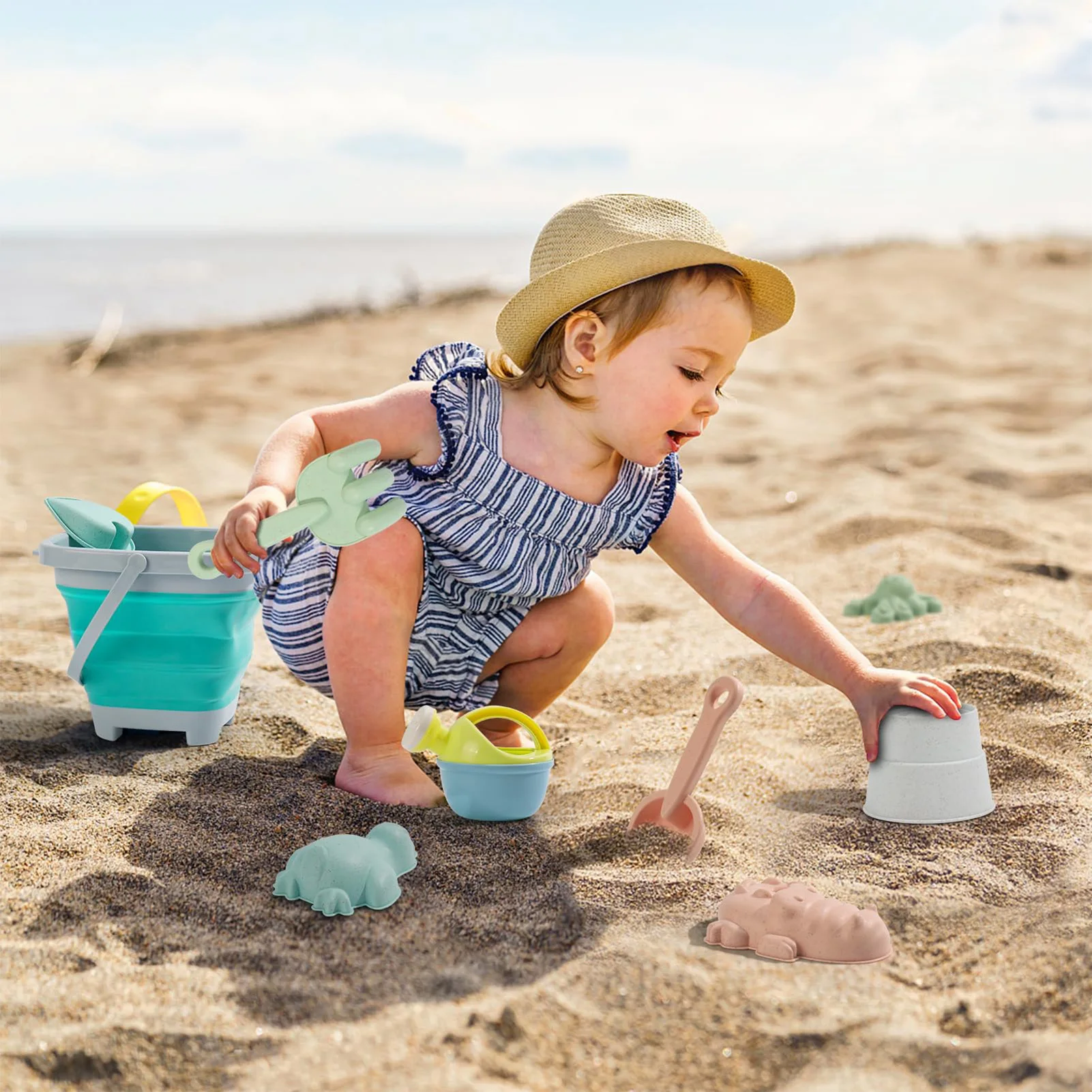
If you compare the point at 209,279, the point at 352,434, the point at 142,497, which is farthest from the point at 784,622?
the point at 209,279

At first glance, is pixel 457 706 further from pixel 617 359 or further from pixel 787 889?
pixel 787 889

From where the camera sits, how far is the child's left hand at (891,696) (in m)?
1.93

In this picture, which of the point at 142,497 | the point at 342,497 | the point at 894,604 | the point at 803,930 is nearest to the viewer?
the point at 803,930

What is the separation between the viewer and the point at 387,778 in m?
2.02

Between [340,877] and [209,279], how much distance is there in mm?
19507

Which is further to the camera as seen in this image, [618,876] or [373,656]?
[373,656]

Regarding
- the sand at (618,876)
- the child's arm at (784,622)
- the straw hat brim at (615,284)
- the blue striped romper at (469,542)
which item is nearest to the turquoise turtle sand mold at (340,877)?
the sand at (618,876)

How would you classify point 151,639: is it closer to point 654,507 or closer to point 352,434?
point 352,434

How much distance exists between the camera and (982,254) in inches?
452

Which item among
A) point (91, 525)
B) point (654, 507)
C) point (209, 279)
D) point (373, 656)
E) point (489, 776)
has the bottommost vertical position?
point (209, 279)

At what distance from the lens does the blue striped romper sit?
2146mm

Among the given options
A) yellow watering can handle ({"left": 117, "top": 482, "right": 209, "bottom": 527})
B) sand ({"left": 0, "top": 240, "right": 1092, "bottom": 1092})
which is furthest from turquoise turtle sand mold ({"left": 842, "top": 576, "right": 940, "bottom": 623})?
yellow watering can handle ({"left": 117, "top": 482, "right": 209, "bottom": 527})

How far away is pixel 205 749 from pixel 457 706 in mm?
458

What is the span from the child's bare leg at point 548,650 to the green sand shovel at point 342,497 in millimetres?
492
